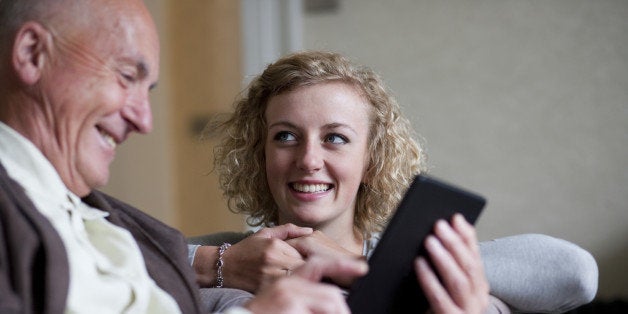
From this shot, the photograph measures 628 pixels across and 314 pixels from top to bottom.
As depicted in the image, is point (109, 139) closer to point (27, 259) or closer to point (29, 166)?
point (29, 166)

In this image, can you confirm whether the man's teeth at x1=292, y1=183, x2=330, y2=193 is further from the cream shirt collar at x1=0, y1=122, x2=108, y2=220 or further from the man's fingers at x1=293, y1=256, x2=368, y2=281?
the cream shirt collar at x1=0, y1=122, x2=108, y2=220

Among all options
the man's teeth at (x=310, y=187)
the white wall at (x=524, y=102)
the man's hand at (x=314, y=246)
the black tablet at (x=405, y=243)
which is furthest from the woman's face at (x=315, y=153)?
the white wall at (x=524, y=102)

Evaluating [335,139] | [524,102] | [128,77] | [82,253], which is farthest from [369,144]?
[524,102]

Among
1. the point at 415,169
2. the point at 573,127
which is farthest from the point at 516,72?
the point at 415,169

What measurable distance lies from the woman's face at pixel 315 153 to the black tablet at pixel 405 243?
0.54m

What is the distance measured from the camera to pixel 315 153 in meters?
1.58

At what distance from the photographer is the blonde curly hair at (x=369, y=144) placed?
1.68m

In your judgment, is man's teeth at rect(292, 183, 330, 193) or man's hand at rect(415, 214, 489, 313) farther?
man's teeth at rect(292, 183, 330, 193)

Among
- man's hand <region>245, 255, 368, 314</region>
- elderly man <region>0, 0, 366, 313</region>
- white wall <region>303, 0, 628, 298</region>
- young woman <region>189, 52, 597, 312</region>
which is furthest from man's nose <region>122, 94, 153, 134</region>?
white wall <region>303, 0, 628, 298</region>

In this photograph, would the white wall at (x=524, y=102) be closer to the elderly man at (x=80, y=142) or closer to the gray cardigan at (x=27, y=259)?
the elderly man at (x=80, y=142)

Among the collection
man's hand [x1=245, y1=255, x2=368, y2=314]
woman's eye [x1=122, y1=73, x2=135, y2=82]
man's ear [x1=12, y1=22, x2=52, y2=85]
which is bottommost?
man's hand [x1=245, y1=255, x2=368, y2=314]

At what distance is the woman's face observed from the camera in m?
1.59

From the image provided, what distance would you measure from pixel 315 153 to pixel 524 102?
1.65 metres

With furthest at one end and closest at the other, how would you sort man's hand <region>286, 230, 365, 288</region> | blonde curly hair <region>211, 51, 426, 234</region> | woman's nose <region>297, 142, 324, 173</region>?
blonde curly hair <region>211, 51, 426, 234</region> → woman's nose <region>297, 142, 324, 173</region> → man's hand <region>286, 230, 365, 288</region>
